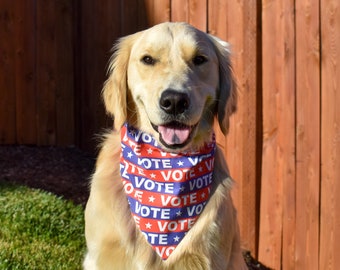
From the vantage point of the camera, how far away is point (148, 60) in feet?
11.6

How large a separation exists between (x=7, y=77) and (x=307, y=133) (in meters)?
3.99

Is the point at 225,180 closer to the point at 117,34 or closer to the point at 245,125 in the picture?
the point at 245,125

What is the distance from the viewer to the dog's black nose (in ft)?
10.4

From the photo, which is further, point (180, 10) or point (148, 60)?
point (180, 10)

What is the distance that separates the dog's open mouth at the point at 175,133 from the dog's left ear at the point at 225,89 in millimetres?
354

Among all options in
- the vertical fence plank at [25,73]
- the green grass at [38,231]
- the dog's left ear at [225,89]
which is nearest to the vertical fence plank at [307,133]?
the dog's left ear at [225,89]

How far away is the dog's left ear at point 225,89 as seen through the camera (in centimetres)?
364

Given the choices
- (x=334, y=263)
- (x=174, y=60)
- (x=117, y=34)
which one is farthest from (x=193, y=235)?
(x=117, y=34)

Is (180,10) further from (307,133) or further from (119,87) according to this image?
(119,87)

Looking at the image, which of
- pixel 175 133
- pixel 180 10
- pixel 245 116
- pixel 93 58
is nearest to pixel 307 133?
pixel 245 116

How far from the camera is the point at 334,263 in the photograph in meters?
4.36

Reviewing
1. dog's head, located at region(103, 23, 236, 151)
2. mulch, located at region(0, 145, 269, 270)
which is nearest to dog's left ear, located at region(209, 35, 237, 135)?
dog's head, located at region(103, 23, 236, 151)

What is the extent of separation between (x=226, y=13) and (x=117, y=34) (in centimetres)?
180

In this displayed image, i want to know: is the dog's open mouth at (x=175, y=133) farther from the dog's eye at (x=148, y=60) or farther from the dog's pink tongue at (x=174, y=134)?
the dog's eye at (x=148, y=60)
